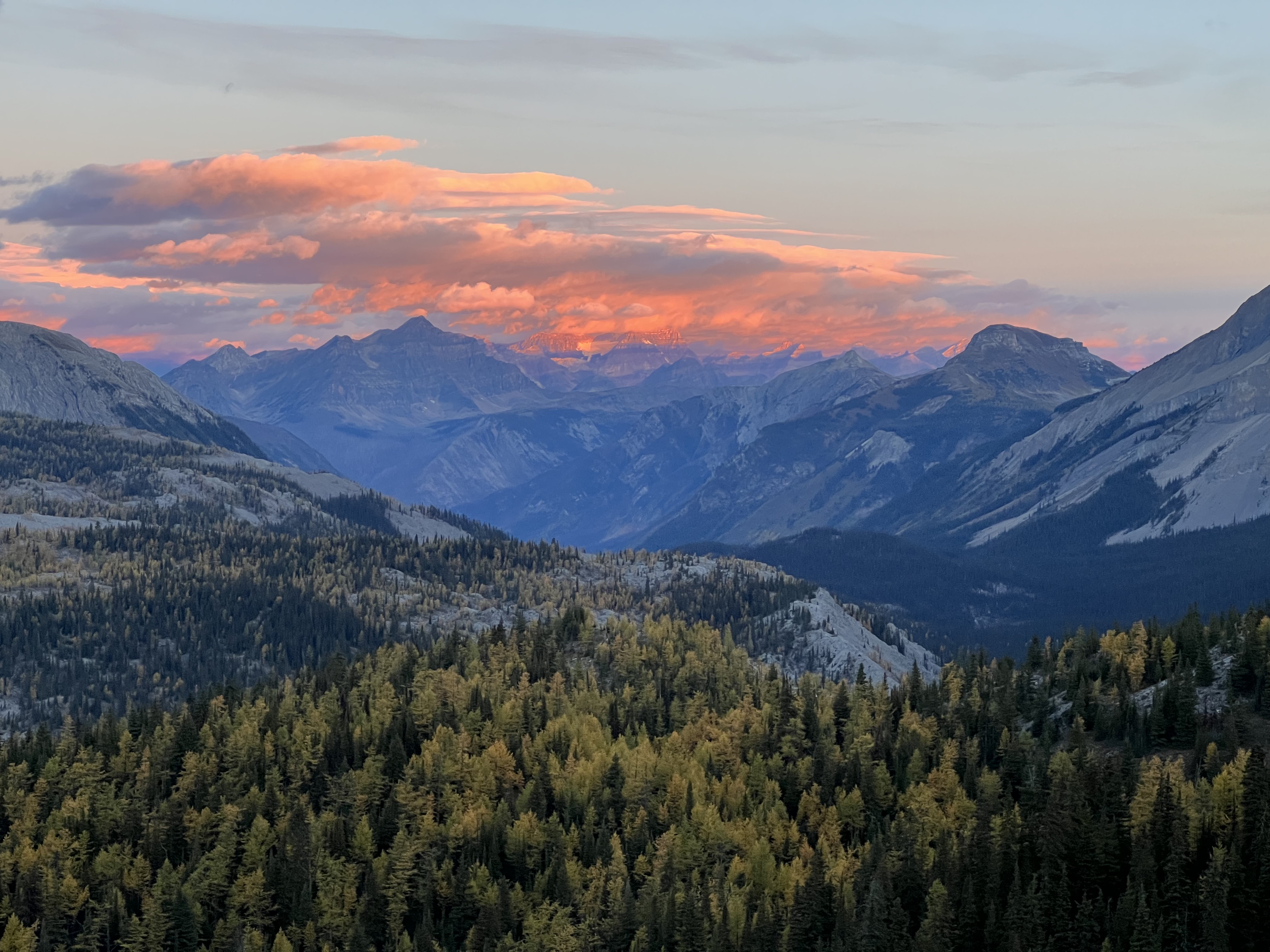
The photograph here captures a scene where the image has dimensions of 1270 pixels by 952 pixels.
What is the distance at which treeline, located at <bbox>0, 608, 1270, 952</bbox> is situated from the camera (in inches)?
5128

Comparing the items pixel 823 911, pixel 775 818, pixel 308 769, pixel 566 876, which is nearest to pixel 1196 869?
pixel 823 911

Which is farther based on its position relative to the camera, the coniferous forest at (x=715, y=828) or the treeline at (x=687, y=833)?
the coniferous forest at (x=715, y=828)

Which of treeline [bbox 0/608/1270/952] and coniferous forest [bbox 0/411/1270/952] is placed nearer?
treeline [bbox 0/608/1270/952]

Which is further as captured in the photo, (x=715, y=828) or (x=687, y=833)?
(x=687, y=833)

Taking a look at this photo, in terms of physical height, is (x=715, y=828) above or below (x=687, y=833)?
above

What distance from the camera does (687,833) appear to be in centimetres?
16112

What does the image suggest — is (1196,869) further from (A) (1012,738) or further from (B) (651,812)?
(B) (651,812)

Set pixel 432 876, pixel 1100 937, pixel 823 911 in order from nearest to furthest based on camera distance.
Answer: pixel 1100 937 < pixel 823 911 < pixel 432 876

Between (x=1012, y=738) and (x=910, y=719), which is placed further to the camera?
(x=910, y=719)

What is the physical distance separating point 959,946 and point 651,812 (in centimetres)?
4916

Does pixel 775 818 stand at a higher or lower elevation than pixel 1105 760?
lower

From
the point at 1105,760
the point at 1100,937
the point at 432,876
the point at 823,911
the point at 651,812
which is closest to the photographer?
the point at 1100,937

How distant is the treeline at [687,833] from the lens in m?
130

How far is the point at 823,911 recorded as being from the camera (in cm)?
13888
